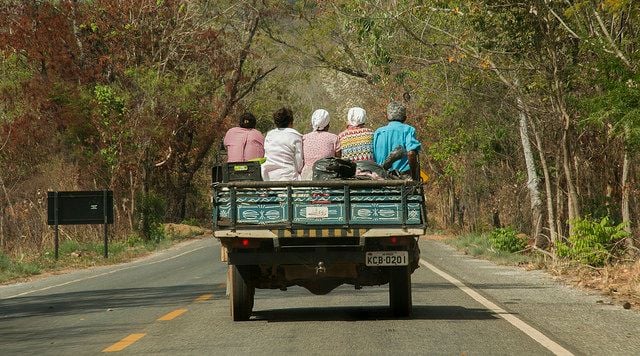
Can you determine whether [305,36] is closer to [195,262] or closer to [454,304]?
[195,262]

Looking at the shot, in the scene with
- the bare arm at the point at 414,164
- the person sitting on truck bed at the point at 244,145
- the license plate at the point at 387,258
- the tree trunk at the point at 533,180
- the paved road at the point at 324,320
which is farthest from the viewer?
the tree trunk at the point at 533,180

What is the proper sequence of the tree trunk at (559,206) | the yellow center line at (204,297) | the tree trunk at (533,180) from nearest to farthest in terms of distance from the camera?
the yellow center line at (204,297)
the tree trunk at (559,206)
the tree trunk at (533,180)

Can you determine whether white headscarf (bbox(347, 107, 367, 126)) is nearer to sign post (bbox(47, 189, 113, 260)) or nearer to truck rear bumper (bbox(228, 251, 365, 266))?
truck rear bumper (bbox(228, 251, 365, 266))

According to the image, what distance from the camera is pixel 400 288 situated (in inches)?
542

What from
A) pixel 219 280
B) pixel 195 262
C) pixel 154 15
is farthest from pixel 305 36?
pixel 219 280

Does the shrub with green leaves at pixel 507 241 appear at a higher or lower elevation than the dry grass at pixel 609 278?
higher

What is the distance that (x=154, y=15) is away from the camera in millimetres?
45438

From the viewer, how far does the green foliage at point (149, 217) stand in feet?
137

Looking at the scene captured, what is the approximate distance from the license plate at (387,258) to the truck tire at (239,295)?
149cm

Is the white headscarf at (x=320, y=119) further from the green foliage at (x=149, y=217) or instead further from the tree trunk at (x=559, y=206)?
the green foliage at (x=149, y=217)

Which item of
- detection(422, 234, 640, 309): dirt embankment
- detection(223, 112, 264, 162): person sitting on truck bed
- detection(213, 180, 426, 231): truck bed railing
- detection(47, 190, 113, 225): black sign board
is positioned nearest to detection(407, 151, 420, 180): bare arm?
detection(213, 180, 426, 231): truck bed railing

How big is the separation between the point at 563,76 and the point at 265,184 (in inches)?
530

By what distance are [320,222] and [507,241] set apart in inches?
672

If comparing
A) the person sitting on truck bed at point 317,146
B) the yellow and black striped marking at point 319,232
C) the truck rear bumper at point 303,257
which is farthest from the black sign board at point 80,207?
the yellow and black striped marking at point 319,232
